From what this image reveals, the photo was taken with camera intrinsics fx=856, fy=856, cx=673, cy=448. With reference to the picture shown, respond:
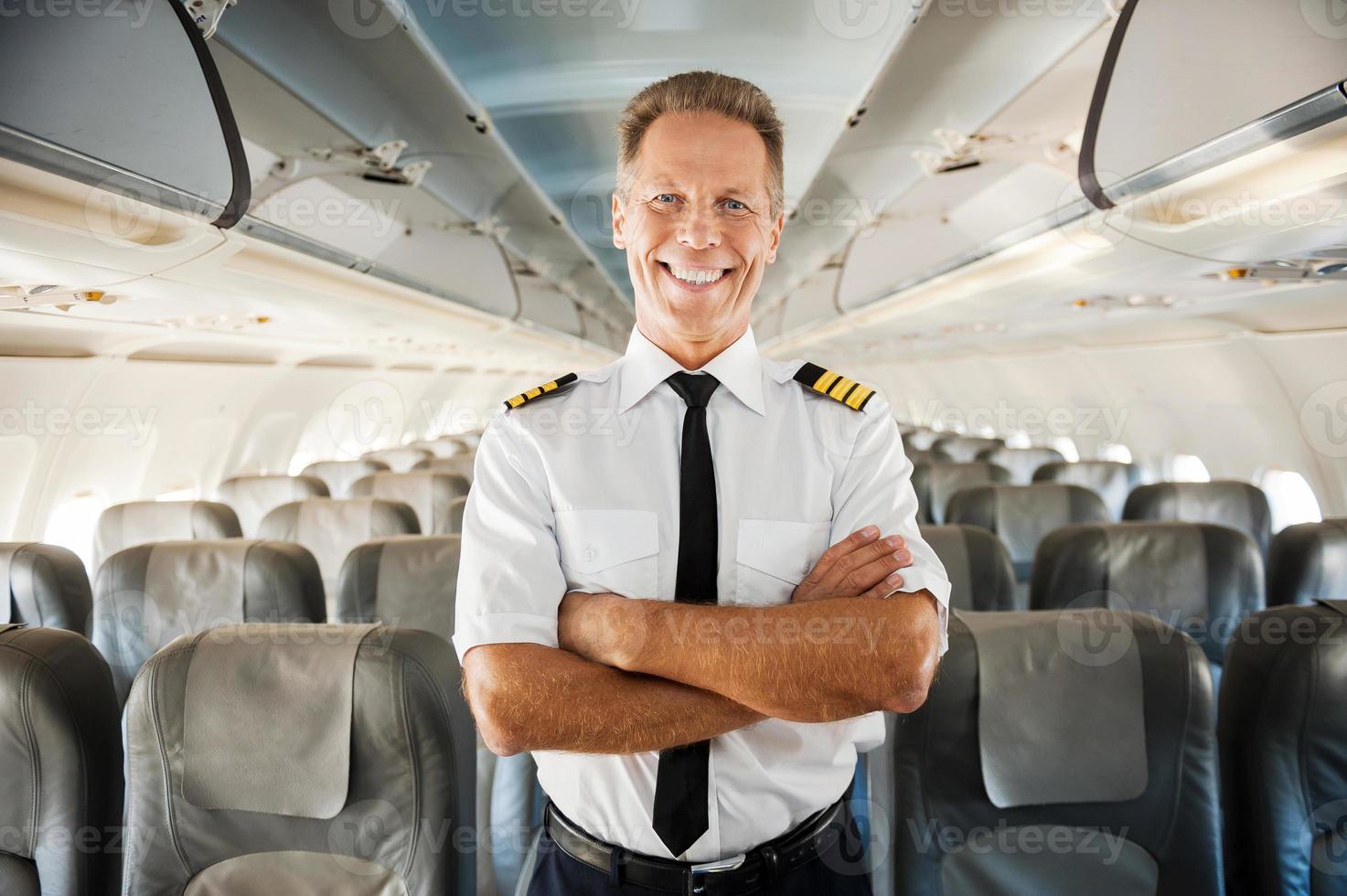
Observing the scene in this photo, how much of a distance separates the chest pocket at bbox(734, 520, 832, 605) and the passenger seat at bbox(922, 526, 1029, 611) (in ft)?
7.77

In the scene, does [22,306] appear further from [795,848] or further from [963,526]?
[963,526]

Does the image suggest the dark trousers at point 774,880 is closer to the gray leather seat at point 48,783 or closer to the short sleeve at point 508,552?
the short sleeve at point 508,552

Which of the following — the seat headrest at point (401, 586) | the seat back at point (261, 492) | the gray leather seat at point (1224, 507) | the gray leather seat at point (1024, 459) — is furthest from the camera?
the gray leather seat at point (1024, 459)

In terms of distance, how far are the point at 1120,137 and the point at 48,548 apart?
461cm

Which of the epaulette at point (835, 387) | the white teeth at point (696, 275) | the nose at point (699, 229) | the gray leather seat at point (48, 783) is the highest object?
the nose at point (699, 229)

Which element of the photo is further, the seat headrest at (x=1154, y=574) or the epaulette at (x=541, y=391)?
the seat headrest at (x=1154, y=574)

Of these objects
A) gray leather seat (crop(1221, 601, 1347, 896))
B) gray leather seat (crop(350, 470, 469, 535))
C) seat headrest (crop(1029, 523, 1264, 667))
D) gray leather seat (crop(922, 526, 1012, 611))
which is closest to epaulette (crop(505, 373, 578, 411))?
Answer: gray leather seat (crop(1221, 601, 1347, 896))

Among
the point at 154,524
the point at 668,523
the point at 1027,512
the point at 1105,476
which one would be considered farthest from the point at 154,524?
the point at 1105,476

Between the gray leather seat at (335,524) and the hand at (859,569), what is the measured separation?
4024 mm

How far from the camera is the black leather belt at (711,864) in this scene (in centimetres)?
158

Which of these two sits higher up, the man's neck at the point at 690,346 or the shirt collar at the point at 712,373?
the man's neck at the point at 690,346

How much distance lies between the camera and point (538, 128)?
4.52 metres

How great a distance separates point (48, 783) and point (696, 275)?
196 centimetres

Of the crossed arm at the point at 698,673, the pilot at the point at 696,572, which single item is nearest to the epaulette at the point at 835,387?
the pilot at the point at 696,572
